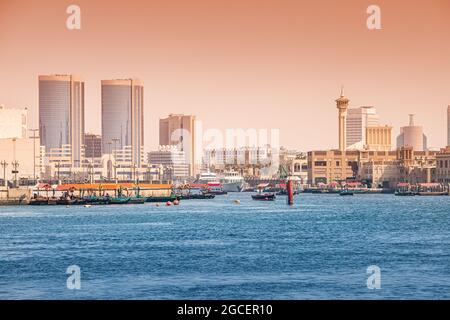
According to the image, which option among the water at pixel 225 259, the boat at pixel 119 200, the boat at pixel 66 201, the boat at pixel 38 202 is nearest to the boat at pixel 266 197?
the boat at pixel 119 200

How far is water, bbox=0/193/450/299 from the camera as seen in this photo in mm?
44969

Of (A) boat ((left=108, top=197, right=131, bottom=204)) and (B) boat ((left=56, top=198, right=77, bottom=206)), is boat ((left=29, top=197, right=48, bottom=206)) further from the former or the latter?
(A) boat ((left=108, top=197, right=131, bottom=204))

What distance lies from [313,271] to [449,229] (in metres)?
38.1

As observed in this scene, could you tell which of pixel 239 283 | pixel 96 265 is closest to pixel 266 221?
pixel 96 265

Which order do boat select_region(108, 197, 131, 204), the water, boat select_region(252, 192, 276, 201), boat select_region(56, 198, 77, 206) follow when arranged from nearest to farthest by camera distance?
1. the water
2. boat select_region(56, 198, 77, 206)
3. boat select_region(108, 197, 131, 204)
4. boat select_region(252, 192, 276, 201)

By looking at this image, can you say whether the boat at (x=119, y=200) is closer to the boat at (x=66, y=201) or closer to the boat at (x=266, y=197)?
the boat at (x=66, y=201)

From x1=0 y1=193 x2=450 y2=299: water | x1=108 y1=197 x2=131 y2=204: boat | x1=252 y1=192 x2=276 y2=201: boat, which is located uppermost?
x1=0 y1=193 x2=450 y2=299: water

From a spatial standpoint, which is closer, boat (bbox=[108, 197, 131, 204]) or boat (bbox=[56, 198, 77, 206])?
boat (bbox=[56, 198, 77, 206])

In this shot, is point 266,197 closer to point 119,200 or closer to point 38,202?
point 119,200

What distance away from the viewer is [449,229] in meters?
87.4

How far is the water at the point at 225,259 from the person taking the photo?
4497 cm

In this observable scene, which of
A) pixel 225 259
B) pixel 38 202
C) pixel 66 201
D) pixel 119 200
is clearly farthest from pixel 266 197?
pixel 225 259

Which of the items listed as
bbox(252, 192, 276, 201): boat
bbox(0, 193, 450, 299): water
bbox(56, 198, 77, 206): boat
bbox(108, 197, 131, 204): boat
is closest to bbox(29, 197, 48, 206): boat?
bbox(56, 198, 77, 206): boat
